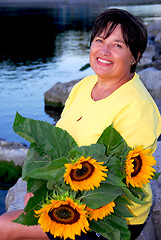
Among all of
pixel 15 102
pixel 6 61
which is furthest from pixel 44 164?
pixel 6 61

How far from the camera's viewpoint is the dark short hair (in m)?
2.65

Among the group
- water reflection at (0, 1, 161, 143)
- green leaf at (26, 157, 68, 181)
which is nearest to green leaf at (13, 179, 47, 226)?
green leaf at (26, 157, 68, 181)

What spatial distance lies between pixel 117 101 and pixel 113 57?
0.37 metres

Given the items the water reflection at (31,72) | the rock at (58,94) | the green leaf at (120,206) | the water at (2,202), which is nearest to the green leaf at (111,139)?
the green leaf at (120,206)

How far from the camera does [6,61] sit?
2109 centimetres

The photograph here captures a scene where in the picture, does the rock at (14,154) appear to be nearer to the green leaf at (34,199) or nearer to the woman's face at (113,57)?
the woman's face at (113,57)

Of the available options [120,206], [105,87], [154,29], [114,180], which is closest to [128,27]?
[105,87]

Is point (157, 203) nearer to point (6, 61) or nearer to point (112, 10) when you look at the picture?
point (112, 10)

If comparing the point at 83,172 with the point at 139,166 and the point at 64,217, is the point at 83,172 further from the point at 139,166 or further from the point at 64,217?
the point at 139,166

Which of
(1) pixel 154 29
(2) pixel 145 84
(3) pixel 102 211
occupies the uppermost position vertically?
(3) pixel 102 211

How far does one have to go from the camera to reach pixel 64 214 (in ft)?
6.73

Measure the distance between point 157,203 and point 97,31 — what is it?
183 cm

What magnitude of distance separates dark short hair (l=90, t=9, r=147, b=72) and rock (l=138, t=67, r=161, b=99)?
720cm

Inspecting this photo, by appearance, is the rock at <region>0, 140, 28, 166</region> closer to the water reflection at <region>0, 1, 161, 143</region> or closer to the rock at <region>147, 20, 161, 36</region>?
the water reflection at <region>0, 1, 161, 143</region>
